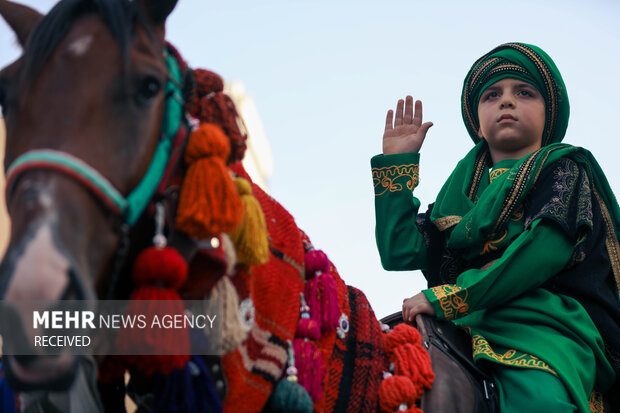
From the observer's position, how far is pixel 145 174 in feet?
5.04

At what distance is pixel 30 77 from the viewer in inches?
60.6

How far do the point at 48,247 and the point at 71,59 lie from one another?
448 mm

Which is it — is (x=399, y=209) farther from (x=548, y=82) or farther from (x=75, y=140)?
(x=75, y=140)

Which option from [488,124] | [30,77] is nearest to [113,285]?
[30,77]

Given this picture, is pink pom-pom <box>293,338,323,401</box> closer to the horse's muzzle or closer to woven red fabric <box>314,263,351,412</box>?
woven red fabric <box>314,263,351,412</box>

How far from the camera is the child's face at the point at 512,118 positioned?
3.28m

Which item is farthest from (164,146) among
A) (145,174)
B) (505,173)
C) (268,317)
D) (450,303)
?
(505,173)

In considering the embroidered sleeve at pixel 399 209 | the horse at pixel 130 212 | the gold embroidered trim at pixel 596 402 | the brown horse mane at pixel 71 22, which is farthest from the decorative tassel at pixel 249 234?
the gold embroidered trim at pixel 596 402

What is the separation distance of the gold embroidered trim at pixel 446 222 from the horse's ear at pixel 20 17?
187cm

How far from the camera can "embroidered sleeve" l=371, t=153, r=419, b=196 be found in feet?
10.3

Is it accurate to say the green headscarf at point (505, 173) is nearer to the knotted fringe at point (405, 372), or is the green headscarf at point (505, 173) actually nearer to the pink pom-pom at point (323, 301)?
the knotted fringe at point (405, 372)

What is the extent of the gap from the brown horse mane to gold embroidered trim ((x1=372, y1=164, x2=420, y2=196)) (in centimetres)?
170

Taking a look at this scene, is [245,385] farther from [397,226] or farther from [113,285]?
[397,226]

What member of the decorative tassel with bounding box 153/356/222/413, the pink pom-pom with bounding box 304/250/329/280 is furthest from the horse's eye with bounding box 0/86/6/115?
the pink pom-pom with bounding box 304/250/329/280
